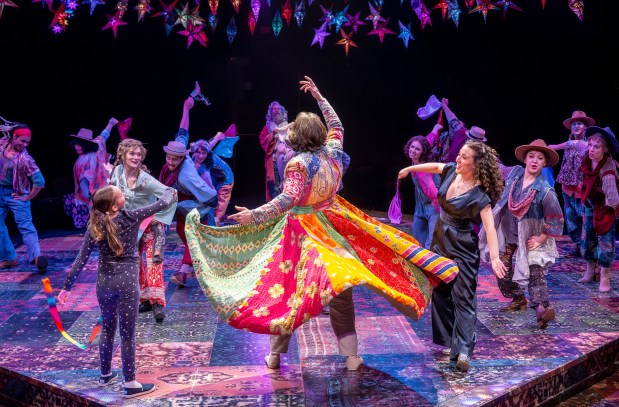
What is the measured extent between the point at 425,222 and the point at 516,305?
4.49ft

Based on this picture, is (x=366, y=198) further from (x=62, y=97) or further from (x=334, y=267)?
(x=334, y=267)

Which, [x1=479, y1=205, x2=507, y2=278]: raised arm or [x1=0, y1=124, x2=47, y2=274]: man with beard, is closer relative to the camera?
[x1=479, y1=205, x2=507, y2=278]: raised arm

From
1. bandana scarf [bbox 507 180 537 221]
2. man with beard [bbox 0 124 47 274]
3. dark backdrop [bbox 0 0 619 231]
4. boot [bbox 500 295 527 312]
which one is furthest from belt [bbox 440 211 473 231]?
dark backdrop [bbox 0 0 619 231]

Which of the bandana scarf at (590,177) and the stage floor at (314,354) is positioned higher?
the bandana scarf at (590,177)

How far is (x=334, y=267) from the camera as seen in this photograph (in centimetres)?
429

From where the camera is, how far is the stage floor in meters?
4.40

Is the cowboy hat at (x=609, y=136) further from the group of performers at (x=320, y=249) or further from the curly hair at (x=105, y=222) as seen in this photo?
the curly hair at (x=105, y=222)

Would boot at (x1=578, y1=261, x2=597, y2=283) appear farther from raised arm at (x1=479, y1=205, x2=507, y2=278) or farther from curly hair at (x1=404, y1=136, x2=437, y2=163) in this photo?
raised arm at (x1=479, y1=205, x2=507, y2=278)

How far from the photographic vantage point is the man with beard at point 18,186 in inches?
318

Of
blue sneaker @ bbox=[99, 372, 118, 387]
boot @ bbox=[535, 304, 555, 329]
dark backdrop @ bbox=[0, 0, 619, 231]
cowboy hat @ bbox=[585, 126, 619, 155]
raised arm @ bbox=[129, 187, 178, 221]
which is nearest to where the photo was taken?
A: raised arm @ bbox=[129, 187, 178, 221]

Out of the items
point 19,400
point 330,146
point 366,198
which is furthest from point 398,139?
point 19,400

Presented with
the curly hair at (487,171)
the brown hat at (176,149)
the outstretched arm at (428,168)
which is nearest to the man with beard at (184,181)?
the brown hat at (176,149)

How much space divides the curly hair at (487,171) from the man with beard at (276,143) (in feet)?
12.7

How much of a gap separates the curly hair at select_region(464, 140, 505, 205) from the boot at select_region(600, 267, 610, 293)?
104 inches
